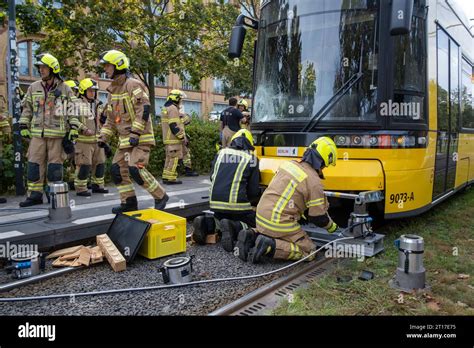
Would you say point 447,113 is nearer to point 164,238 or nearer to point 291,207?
point 291,207

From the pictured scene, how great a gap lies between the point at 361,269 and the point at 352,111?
189 cm

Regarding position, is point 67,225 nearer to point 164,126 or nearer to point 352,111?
point 352,111

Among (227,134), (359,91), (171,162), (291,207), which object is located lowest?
(291,207)

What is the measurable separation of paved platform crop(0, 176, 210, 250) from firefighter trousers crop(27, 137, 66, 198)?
1.06ft

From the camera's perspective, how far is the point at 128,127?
5641 mm

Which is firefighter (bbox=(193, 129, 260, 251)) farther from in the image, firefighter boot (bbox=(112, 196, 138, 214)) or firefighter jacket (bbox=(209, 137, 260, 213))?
→ firefighter boot (bbox=(112, 196, 138, 214))

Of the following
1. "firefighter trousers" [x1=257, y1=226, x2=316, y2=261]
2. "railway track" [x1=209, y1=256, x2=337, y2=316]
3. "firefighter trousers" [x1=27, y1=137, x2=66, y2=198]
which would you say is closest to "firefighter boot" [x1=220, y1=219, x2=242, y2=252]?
"firefighter trousers" [x1=257, y1=226, x2=316, y2=261]

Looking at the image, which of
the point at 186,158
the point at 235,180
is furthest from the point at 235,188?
the point at 186,158

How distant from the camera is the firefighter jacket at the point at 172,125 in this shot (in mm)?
8930

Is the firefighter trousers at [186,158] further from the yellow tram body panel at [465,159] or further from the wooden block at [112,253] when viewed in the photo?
the yellow tram body panel at [465,159]

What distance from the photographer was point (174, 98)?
909 centimetres

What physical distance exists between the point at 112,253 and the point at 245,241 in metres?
1.41
